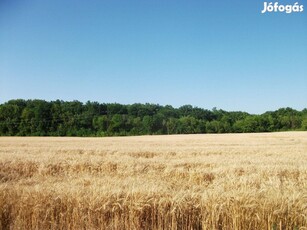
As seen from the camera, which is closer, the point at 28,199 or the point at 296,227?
the point at 296,227

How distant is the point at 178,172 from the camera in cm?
1183

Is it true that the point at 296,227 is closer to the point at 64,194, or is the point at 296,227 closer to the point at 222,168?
the point at 64,194

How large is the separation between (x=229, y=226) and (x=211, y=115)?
95004mm

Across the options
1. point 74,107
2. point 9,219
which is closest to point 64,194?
point 9,219

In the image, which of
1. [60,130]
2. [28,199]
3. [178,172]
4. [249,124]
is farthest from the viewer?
[249,124]

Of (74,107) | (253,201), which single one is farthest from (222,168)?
(74,107)

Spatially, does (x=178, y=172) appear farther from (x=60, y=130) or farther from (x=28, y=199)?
(x=60, y=130)

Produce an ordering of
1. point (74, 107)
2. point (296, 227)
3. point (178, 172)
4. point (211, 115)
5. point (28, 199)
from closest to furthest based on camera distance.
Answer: point (296, 227), point (28, 199), point (178, 172), point (74, 107), point (211, 115)

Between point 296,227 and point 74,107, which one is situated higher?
point 74,107

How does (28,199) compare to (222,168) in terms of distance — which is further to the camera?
(222,168)

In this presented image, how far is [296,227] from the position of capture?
5281 mm

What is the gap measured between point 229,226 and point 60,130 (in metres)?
73.9

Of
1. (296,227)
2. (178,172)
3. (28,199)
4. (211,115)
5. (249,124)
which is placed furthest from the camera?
(211,115)

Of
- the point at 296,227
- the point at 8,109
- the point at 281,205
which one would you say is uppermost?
the point at 8,109
